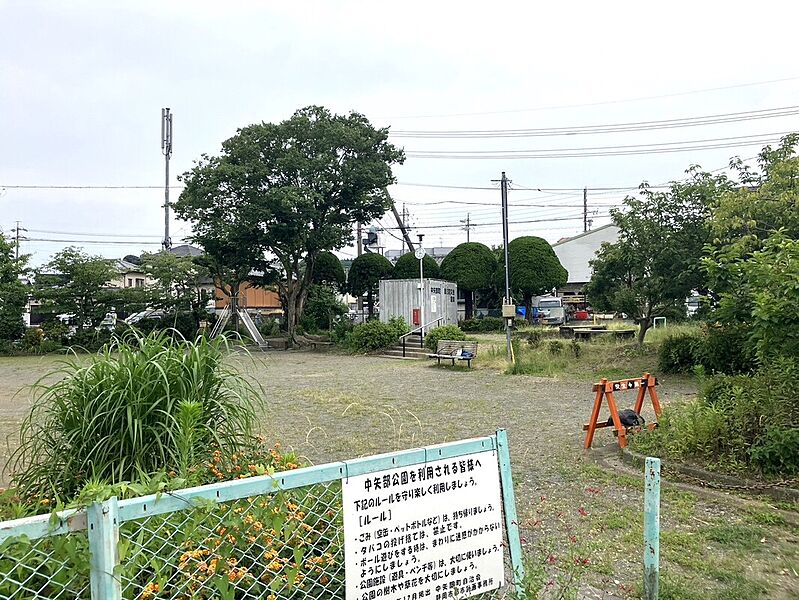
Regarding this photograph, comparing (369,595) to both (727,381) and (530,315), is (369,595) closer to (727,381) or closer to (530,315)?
(727,381)

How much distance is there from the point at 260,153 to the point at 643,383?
17.1 metres

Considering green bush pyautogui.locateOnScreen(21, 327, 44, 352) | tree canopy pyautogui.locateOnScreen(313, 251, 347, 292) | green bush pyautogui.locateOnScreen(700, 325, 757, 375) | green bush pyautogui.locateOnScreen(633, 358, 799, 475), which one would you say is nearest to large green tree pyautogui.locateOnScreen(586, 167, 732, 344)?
green bush pyautogui.locateOnScreen(700, 325, 757, 375)

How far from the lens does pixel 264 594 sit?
2064mm

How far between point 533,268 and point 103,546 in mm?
26311

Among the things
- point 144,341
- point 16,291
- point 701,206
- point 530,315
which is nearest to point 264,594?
point 144,341

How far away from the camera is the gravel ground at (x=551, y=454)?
3.31 meters

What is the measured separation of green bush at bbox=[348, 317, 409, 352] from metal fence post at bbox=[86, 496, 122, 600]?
715 inches

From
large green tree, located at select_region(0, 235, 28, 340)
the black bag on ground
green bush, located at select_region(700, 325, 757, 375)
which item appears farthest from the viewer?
large green tree, located at select_region(0, 235, 28, 340)

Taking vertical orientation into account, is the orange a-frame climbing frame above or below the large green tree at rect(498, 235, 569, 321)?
below

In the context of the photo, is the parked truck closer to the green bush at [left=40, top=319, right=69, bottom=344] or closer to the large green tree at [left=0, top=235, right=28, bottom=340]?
the green bush at [left=40, top=319, right=69, bottom=344]

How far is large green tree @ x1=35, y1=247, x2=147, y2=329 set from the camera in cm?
2183

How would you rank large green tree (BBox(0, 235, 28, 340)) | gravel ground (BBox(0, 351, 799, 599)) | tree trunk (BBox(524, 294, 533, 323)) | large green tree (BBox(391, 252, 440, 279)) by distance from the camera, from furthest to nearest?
tree trunk (BBox(524, 294, 533, 323)) → large green tree (BBox(391, 252, 440, 279)) → large green tree (BBox(0, 235, 28, 340)) → gravel ground (BBox(0, 351, 799, 599))

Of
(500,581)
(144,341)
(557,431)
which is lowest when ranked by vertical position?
(557,431)

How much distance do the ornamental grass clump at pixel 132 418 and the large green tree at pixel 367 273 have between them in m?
23.6
